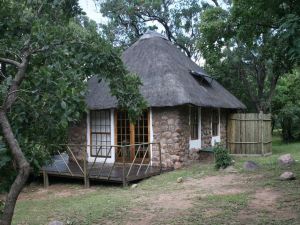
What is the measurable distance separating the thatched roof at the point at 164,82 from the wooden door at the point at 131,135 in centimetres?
75

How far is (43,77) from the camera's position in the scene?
4.46 meters

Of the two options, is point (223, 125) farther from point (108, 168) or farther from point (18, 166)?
point (18, 166)

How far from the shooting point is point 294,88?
2384 cm

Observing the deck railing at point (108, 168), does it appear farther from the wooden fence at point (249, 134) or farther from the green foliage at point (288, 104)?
the green foliage at point (288, 104)

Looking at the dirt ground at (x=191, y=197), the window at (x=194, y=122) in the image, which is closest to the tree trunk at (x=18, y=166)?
the dirt ground at (x=191, y=197)

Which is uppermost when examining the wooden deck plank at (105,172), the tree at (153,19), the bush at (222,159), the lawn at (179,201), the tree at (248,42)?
the tree at (153,19)

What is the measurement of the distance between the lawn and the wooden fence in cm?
430

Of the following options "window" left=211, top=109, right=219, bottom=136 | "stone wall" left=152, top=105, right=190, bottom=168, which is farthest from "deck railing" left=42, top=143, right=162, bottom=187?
"window" left=211, top=109, right=219, bottom=136

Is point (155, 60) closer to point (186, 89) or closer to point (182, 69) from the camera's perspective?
point (182, 69)

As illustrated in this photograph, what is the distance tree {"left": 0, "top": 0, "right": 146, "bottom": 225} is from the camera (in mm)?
4340

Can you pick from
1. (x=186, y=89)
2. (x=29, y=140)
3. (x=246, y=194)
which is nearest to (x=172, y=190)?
(x=246, y=194)

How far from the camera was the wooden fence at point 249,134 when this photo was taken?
54.3ft

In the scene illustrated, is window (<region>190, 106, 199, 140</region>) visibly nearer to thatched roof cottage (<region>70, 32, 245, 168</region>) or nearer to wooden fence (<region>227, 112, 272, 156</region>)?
thatched roof cottage (<region>70, 32, 245, 168</region>)

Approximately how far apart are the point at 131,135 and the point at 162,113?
4.59ft
